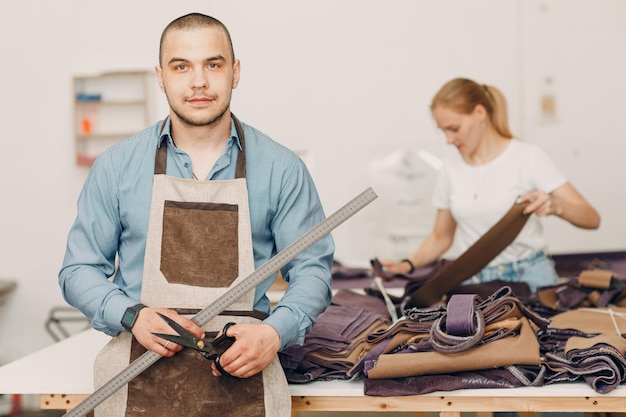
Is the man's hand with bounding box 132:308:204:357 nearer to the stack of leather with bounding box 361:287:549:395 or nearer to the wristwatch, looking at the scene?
the wristwatch

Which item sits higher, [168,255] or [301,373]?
[168,255]

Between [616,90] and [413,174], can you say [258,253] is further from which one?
[616,90]

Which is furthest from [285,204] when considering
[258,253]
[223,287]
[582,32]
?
[582,32]

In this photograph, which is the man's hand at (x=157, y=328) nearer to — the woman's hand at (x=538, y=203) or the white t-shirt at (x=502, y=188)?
the woman's hand at (x=538, y=203)

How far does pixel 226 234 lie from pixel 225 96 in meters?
0.33

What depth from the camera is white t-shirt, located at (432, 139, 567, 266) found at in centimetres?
332

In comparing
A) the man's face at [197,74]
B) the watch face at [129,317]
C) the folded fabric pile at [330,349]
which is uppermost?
the man's face at [197,74]

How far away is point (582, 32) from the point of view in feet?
18.1

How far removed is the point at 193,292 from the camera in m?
1.97

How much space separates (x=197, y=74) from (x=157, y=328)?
591 mm

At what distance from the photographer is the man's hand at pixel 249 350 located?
184 centimetres

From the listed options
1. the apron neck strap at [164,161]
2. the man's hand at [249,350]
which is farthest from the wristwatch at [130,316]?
the apron neck strap at [164,161]

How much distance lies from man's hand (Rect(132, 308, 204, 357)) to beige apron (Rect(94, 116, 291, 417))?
0.07 meters

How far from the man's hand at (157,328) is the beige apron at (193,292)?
2.7 inches
